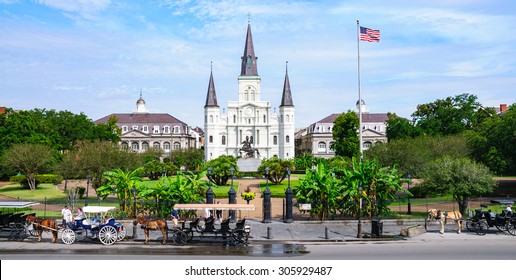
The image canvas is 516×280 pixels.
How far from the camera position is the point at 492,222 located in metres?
21.9

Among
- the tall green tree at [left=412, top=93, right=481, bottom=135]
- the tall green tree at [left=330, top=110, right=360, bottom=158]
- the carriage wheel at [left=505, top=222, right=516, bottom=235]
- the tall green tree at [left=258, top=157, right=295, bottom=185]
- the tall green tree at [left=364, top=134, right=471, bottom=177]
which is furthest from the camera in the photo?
the tall green tree at [left=330, top=110, right=360, bottom=158]

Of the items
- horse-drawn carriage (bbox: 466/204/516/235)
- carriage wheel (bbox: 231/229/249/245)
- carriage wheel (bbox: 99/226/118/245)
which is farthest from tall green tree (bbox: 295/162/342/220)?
carriage wheel (bbox: 99/226/118/245)

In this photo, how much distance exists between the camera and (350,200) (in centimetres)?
2684

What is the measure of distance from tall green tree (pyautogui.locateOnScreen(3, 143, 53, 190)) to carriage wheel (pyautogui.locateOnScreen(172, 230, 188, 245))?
116 feet

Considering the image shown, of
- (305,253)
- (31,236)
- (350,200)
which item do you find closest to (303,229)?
(350,200)

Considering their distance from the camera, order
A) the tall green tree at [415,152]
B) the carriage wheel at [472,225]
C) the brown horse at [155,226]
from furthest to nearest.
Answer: the tall green tree at [415,152], the carriage wheel at [472,225], the brown horse at [155,226]

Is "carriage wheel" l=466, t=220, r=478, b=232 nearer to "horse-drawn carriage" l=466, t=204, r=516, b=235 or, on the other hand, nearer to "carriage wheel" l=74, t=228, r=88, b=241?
"horse-drawn carriage" l=466, t=204, r=516, b=235

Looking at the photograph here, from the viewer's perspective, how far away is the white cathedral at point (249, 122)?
11444 cm

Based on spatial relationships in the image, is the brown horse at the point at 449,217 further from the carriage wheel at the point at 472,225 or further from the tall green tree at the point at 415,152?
the tall green tree at the point at 415,152

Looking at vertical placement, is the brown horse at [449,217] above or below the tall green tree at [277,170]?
below

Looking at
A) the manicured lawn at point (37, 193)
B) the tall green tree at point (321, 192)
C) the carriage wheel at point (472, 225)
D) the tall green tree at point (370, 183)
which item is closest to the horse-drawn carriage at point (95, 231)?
the tall green tree at point (321, 192)

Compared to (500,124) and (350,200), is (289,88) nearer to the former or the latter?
(500,124)

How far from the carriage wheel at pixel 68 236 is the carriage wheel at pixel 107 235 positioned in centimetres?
126

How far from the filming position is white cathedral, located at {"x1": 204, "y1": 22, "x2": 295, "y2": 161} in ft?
375
